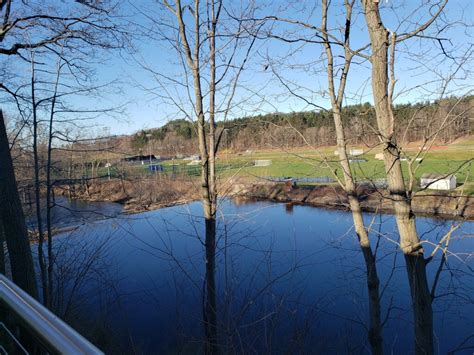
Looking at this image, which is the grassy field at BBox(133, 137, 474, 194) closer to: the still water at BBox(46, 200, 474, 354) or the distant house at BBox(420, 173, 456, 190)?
the distant house at BBox(420, 173, 456, 190)

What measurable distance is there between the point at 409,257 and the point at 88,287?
673 cm

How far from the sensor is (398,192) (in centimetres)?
266

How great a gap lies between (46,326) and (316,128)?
3130 millimetres

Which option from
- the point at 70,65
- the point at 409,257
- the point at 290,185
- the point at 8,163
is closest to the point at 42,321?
the point at 409,257

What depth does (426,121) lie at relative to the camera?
284 cm

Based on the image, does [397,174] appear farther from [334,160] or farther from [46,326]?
[46,326]

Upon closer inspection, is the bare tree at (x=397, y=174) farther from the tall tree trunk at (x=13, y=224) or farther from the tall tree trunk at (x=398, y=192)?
the tall tree trunk at (x=13, y=224)

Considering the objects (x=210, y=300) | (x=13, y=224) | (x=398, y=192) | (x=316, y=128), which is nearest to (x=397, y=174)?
(x=398, y=192)

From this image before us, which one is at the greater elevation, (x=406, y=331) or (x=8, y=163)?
(x=8, y=163)

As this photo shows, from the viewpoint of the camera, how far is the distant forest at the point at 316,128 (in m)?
2.76

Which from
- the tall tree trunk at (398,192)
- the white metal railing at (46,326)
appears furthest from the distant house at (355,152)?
the white metal railing at (46,326)

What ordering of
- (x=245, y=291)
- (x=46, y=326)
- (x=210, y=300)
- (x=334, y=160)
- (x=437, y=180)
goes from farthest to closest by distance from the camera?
(x=245, y=291), (x=210, y=300), (x=334, y=160), (x=437, y=180), (x=46, y=326)

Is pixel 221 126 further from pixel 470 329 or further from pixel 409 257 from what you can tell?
pixel 470 329

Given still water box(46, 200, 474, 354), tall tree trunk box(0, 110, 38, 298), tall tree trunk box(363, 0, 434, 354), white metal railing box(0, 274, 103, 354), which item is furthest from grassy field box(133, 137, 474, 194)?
white metal railing box(0, 274, 103, 354)
